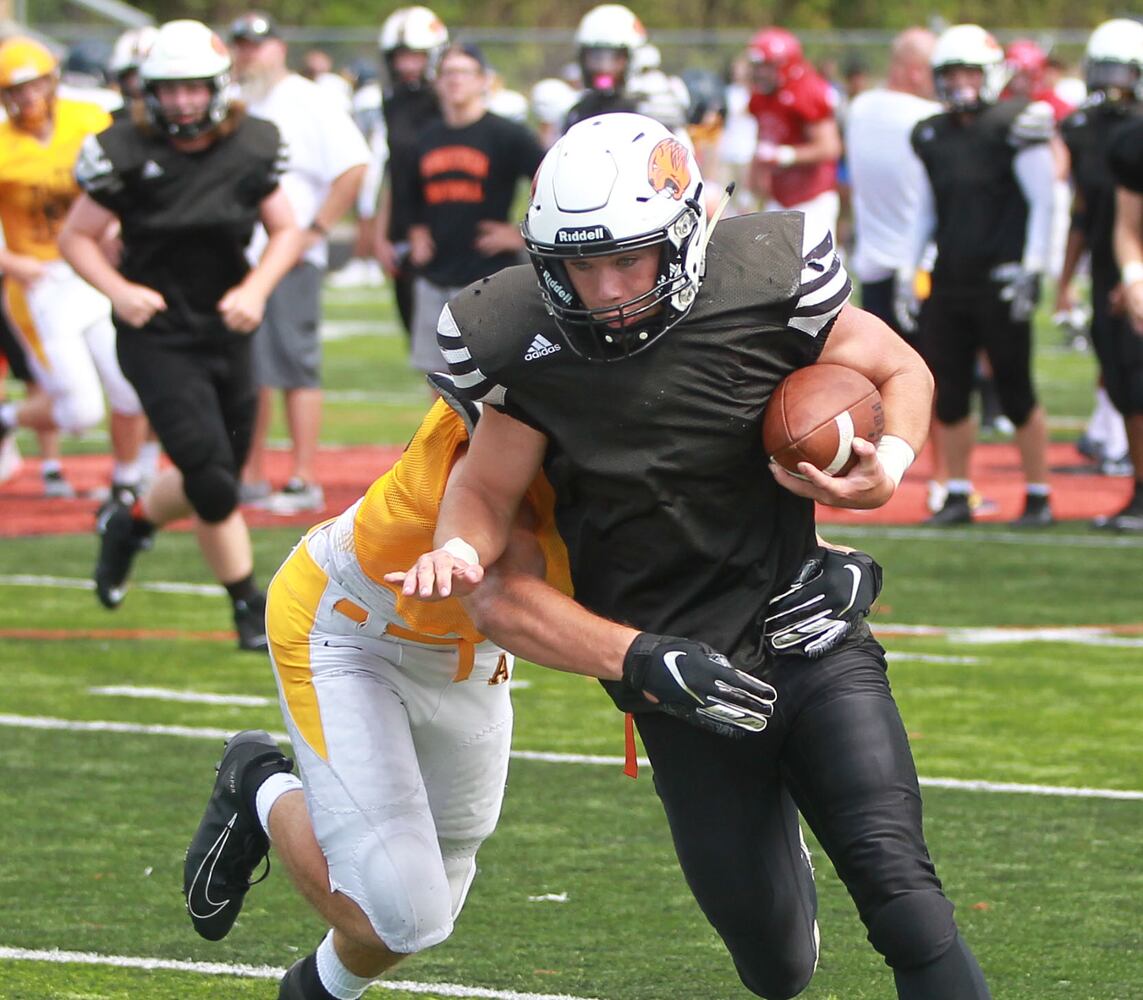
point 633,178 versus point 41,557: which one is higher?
point 633,178

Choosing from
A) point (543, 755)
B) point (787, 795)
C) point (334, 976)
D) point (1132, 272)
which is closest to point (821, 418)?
point (787, 795)

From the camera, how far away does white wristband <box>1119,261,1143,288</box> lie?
8.20 metres

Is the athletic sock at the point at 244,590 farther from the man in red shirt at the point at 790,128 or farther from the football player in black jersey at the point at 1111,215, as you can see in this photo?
the man in red shirt at the point at 790,128

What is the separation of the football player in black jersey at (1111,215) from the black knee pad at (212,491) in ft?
12.6

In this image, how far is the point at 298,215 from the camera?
10219 millimetres

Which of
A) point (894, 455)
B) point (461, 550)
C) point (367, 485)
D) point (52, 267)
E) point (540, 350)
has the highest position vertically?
point (540, 350)

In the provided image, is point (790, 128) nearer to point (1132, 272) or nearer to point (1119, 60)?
point (1119, 60)

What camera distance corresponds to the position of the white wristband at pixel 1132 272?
26.9ft

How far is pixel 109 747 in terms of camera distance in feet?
20.3

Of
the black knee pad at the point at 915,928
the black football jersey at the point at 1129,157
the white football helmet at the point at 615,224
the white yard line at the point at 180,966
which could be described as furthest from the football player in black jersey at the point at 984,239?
the black knee pad at the point at 915,928

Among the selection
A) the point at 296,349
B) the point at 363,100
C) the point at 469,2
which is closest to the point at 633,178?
the point at 296,349

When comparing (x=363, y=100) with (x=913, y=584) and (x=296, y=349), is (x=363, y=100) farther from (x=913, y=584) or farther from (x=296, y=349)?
(x=913, y=584)

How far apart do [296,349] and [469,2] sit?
29.8m

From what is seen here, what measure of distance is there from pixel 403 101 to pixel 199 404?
4.96 metres
